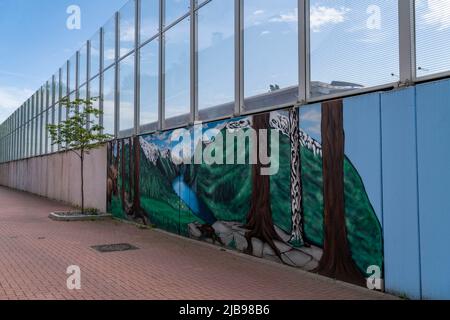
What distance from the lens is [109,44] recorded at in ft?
57.4

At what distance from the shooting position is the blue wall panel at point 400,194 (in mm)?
5691

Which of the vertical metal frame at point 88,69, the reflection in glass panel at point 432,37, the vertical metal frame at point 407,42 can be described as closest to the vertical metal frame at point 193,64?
the vertical metal frame at point 407,42

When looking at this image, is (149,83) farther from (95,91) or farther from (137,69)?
(95,91)

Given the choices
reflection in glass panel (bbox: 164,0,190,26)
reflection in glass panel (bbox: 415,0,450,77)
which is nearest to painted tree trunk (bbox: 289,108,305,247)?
reflection in glass panel (bbox: 415,0,450,77)

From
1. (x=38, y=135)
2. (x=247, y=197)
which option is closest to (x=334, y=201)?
(x=247, y=197)

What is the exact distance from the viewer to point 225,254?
29.4 ft

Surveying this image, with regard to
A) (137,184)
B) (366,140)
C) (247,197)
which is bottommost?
(247,197)

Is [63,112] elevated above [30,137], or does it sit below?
above

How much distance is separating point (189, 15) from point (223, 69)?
2.45 metres

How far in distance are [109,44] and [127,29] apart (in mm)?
2018

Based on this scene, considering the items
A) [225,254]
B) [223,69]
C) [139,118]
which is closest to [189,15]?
[223,69]

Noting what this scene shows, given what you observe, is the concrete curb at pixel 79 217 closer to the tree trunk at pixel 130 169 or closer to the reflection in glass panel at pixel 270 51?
the tree trunk at pixel 130 169

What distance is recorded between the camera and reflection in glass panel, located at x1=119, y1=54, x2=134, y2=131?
1520 centimetres

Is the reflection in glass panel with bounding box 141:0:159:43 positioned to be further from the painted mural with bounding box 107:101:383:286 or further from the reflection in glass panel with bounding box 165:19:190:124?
the painted mural with bounding box 107:101:383:286
